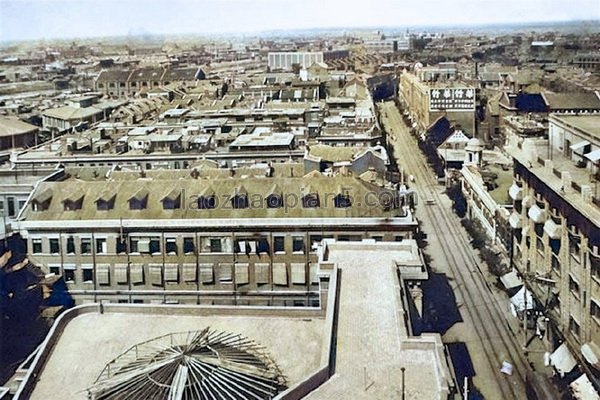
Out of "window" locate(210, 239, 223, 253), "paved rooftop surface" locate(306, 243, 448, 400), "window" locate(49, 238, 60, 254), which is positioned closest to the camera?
"paved rooftop surface" locate(306, 243, 448, 400)

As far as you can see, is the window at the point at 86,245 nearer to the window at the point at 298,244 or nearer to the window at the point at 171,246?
the window at the point at 171,246

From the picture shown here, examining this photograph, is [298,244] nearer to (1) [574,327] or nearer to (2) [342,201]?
(2) [342,201]

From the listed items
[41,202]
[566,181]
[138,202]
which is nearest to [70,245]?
Answer: [41,202]

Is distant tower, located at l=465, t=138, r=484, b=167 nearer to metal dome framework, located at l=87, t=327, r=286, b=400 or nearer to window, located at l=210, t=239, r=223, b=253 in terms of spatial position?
window, located at l=210, t=239, r=223, b=253

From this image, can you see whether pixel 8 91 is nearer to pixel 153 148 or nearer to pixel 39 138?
pixel 39 138

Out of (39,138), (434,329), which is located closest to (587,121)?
(434,329)

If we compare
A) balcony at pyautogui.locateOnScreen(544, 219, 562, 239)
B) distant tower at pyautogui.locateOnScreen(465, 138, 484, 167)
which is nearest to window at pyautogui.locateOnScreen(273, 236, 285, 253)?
balcony at pyautogui.locateOnScreen(544, 219, 562, 239)
